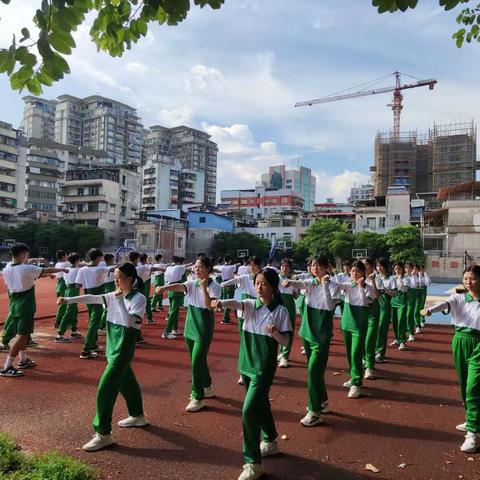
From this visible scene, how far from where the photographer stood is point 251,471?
366cm

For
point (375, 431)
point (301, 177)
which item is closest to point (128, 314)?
point (375, 431)

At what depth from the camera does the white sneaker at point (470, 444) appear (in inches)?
170

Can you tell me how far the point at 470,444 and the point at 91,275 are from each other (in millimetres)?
6584

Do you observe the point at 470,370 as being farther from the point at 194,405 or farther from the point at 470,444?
the point at 194,405

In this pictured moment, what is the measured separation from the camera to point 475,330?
453 centimetres

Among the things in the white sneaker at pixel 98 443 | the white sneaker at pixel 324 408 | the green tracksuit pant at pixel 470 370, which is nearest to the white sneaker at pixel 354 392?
the white sneaker at pixel 324 408

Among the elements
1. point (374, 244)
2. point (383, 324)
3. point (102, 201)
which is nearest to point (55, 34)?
point (383, 324)

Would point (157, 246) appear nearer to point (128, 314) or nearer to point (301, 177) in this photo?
point (128, 314)

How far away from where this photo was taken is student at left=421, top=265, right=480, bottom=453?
4.39m

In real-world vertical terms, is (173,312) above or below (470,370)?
below

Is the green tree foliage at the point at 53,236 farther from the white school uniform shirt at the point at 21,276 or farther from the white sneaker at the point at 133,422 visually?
the white sneaker at the point at 133,422

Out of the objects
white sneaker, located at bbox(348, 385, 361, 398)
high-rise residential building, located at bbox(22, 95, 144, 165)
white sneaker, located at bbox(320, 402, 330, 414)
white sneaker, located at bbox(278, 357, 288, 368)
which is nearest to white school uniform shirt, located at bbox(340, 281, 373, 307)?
white sneaker, located at bbox(348, 385, 361, 398)

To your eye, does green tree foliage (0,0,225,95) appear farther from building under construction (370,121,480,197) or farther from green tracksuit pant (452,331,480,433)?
building under construction (370,121,480,197)

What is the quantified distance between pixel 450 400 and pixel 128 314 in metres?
4.36
